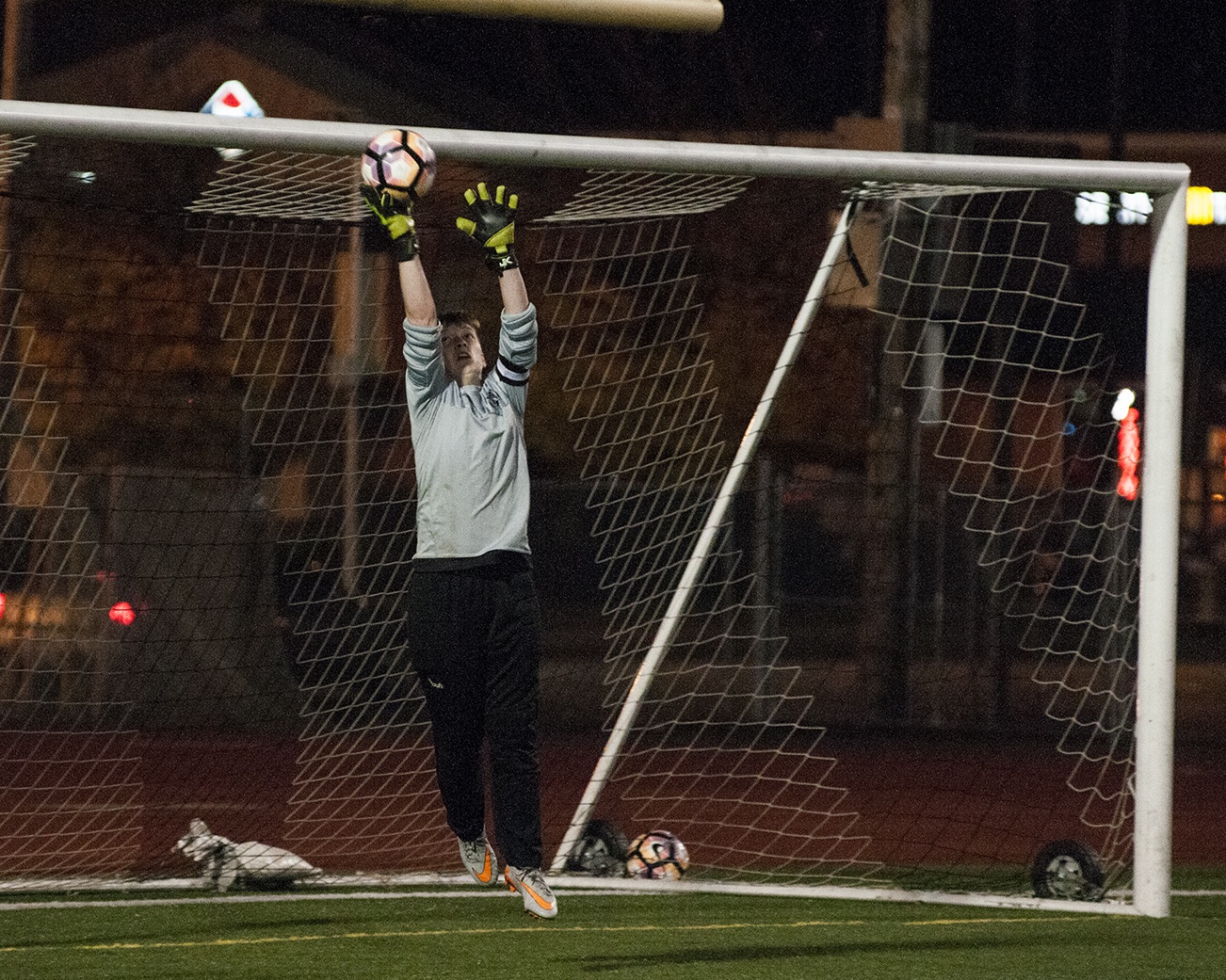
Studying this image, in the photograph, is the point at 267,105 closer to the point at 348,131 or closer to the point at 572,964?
the point at 348,131

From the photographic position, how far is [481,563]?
17.9 feet

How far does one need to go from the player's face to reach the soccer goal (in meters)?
0.82

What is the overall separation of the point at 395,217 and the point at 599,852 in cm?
333

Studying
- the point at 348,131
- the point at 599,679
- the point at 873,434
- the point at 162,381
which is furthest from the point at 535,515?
the point at 348,131

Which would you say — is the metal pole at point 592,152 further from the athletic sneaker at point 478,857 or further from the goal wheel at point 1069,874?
the goal wheel at point 1069,874

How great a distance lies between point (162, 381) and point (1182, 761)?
367 inches

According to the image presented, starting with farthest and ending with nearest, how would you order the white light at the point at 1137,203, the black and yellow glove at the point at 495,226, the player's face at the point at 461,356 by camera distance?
1. the white light at the point at 1137,203
2. the player's face at the point at 461,356
3. the black and yellow glove at the point at 495,226

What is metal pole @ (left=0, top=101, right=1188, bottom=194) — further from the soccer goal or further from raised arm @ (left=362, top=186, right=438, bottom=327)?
raised arm @ (left=362, top=186, right=438, bottom=327)

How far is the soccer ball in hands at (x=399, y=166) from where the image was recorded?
5.32 m

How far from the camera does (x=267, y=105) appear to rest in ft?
62.0

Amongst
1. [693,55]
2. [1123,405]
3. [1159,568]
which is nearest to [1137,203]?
[1159,568]

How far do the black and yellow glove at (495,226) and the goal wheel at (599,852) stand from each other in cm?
302

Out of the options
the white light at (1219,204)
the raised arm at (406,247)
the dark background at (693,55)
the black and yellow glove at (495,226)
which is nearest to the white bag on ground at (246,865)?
the raised arm at (406,247)

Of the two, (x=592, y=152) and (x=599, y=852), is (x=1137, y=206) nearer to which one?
(x=592, y=152)
